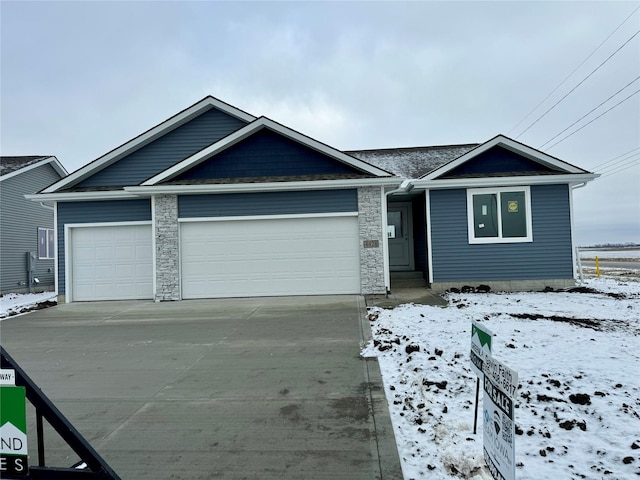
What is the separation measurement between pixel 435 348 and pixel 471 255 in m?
6.54

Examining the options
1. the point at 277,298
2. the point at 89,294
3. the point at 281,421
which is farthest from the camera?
the point at 89,294

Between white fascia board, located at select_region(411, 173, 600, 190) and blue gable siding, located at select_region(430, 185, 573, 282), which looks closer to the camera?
white fascia board, located at select_region(411, 173, 600, 190)

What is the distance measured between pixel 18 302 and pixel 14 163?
781 centimetres

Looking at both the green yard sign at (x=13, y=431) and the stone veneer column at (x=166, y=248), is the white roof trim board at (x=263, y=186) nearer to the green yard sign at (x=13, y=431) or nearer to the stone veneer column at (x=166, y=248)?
the stone veneer column at (x=166, y=248)

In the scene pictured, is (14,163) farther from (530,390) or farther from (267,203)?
(530,390)

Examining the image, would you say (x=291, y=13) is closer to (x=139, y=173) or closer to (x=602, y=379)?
(x=139, y=173)

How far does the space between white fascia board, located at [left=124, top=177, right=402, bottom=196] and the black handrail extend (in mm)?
8654

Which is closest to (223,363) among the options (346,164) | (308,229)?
(308,229)

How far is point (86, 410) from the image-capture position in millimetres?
3834

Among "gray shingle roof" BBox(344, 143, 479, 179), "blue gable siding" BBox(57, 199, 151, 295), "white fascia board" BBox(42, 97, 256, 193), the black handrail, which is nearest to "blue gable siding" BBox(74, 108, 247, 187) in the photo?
"white fascia board" BBox(42, 97, 256, 193)

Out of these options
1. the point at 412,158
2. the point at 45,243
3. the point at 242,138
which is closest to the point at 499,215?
the point at 412,158

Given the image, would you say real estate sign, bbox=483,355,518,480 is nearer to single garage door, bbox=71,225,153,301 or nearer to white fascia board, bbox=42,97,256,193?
single garage door, bbox=71,225,153,301

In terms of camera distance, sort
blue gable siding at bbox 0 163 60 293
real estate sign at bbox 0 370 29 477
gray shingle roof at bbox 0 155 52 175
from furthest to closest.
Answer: gray shingle roof at bbox 0 155 52 175
blue gable siding at bbox 0 163 60 293
real estate sign at bbox 0 370 29 477

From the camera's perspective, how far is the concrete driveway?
2.83 m
